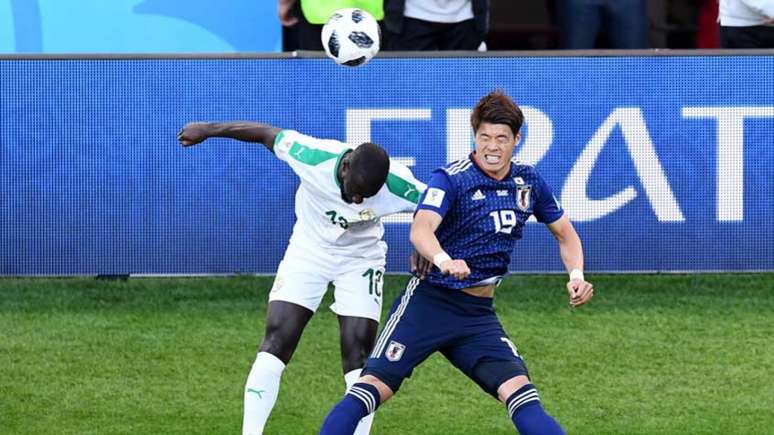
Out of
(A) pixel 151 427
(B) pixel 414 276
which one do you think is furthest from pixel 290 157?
(A) pixel 151 427

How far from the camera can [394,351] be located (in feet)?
22.7

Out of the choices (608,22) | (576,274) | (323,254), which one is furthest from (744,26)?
(576,274)

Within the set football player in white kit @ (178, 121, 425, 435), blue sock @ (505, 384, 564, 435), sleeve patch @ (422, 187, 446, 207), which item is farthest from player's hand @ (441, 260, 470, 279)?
football player in white kit @ (178, 121, 425, 435)

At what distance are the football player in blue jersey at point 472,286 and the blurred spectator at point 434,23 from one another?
5.53 m

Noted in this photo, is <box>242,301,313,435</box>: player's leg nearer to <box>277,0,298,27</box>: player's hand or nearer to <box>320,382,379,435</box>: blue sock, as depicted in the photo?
<box>320,382,379,435</box>: blue sock

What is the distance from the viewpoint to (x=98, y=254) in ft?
38.5

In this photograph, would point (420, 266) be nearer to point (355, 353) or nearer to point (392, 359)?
point (392, 359)

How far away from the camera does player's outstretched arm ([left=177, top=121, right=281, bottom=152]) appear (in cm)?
793

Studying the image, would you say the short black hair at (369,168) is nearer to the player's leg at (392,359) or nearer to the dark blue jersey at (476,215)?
the dark blue jersey at (476,215)

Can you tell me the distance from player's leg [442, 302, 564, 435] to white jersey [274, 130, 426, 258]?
963 mm

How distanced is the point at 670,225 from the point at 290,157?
4.62 metres

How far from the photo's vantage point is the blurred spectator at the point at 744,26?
12.4 metres

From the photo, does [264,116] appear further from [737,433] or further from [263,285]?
[737,433]

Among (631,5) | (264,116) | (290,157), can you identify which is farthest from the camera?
(631,5)
